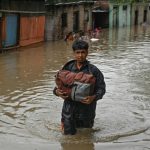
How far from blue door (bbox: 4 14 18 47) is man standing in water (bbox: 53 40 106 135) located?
14564 millimetres

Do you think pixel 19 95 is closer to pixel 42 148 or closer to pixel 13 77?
pixel 13 77

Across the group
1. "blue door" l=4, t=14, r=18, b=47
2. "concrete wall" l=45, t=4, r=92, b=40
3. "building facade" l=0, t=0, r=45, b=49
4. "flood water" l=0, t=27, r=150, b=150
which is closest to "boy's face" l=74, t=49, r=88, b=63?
"flood water" l=0, t=27, r=150, b=150

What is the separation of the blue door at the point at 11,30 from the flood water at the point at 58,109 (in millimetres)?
3961

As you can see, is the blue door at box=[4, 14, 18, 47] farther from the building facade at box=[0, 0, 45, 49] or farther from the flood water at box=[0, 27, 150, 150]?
the flood water at box=[0, 27, 150, 150]

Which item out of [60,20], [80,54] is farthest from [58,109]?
[60,20]

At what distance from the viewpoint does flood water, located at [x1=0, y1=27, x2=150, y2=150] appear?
7191mm

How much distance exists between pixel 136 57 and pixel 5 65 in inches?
237

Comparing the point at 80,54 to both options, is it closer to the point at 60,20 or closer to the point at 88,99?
the point at 88,99

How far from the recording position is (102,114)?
29.6 feet

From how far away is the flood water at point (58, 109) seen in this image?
23.6 ft

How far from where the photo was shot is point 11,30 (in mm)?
22188

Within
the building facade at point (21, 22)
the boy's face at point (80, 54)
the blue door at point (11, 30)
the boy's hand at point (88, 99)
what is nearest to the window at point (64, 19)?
the building facade at point (21, 22)

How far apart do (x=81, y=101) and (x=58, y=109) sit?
2813mm

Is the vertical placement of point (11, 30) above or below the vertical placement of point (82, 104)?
above
